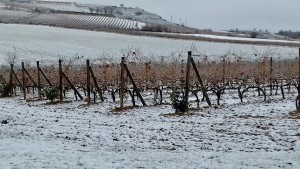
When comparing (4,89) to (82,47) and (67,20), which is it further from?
(67,20)

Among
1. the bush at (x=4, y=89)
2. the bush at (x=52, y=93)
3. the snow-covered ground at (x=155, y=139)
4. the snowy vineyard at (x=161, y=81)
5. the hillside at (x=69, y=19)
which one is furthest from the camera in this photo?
the hillside at (x=69, y=19)

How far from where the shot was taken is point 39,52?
61.5 m

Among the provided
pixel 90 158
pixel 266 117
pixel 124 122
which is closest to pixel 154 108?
pixel 124 122

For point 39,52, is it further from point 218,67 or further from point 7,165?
point 7,165

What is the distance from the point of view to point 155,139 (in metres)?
10.8

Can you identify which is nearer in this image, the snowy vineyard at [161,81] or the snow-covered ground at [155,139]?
the snow-covered ground at [155,139]

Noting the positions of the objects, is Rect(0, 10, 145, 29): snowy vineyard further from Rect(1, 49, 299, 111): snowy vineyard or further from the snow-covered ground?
the snow-covered ground

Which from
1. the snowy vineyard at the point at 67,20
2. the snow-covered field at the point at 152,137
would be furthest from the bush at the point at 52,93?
the snowy vineyard at the point at 67,20

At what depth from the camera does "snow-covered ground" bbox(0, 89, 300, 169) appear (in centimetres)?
855

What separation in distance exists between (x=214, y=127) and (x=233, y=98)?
304 inches

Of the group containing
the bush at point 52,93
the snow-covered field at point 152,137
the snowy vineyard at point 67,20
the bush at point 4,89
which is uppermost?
the snowy vineyard at point 67,20

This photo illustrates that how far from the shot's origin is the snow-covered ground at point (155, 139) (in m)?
8.55

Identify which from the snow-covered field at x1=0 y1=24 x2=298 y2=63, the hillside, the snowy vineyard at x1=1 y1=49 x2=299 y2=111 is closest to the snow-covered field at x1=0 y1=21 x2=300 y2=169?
the snowy vineyard at x1=1 y1=49 x2=299 y2=111

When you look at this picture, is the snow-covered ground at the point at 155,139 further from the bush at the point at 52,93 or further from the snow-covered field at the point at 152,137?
the bush at the point at 52,93
